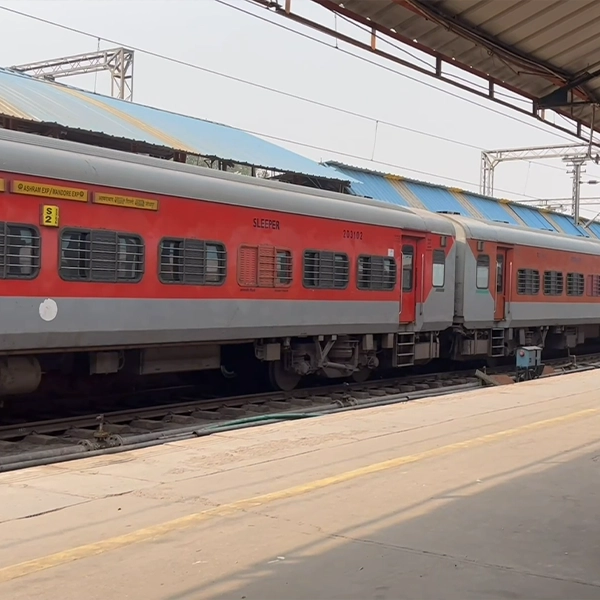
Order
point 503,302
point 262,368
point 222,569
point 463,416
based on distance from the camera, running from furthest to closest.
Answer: point 503,302 < point 262,368 < point 463,416 < point 222,569

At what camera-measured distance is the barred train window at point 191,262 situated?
440 inches

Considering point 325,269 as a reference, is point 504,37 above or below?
above

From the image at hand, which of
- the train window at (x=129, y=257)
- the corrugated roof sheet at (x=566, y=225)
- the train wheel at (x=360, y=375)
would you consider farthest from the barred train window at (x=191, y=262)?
the corrugated roof sheet at (x=566, y=225)

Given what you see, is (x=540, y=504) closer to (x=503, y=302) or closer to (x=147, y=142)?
(x=503, y=302)

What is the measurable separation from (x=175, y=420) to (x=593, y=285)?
16.8 metres

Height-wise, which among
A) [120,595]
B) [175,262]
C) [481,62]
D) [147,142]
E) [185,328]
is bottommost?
[120,595]

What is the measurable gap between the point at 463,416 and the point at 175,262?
170 inches

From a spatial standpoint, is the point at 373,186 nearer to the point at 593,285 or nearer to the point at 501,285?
the point at 593,285

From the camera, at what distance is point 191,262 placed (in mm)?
11531

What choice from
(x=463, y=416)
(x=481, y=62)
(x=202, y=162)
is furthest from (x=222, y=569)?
(x=202, y=162)

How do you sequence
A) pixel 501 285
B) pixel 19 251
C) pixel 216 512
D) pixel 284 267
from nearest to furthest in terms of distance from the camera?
pixel 216 512
pixel 19 251
pixel 284 267
pixel 501 285

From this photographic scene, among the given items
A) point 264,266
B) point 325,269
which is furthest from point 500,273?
point 264,266

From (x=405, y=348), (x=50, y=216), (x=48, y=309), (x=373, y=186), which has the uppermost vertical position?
(x=373, y=186)

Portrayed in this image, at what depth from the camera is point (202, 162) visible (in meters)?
25.4
